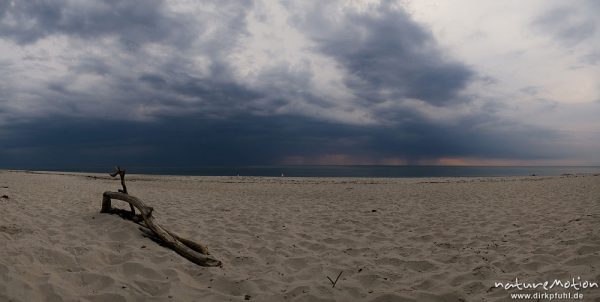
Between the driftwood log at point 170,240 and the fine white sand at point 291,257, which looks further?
the driftwood log at point 170,240

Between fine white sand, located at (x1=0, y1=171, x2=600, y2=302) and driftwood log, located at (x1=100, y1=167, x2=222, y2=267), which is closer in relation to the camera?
fine white sand, located at (x1=0, y1=171, x2=600, y2=302)

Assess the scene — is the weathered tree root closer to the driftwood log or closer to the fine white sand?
the driftwood log

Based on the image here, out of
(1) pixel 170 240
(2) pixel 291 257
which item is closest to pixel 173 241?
(1) pixel 170 240

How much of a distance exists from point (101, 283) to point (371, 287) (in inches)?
146

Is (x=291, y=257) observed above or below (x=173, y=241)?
below

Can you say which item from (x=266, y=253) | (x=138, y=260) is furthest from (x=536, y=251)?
(x=138, y=260)

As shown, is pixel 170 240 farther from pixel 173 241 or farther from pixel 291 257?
pixel 291 257

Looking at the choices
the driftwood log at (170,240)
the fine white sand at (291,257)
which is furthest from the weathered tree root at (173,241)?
the fine white sand at (291,257)

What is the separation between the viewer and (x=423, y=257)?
6.59 m

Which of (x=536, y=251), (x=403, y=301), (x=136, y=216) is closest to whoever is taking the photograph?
(x=403, y=301)

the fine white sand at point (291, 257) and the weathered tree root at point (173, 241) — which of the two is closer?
the fine white sand at point (291, 257)

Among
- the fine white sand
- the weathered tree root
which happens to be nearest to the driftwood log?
the weathered tree root

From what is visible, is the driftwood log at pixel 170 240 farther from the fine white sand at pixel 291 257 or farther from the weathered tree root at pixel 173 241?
the fine white sand at pixel 291 257

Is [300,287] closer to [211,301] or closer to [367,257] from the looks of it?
[211,301]
